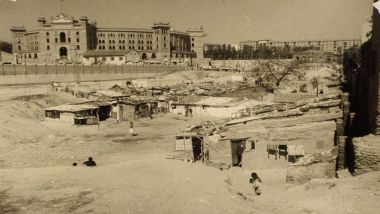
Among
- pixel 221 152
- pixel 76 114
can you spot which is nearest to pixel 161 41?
pixel 76 114

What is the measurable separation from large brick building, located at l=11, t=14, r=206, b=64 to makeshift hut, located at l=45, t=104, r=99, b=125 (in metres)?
50.8

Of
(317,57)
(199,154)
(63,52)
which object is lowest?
(199,154)

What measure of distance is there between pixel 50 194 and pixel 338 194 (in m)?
11.0

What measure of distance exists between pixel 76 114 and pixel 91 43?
69.0 m

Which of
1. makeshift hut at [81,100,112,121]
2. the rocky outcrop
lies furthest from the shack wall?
makeshift hut at [81,100,112,121]

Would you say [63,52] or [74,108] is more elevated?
[63,52]

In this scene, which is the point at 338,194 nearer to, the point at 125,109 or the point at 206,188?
the point at 206,188

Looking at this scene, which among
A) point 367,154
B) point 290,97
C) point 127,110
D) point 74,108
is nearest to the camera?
point 367,154

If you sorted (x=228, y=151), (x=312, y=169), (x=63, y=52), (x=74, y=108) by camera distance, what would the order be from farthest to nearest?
(x=63, y=52) → (x=74, y=108) → (x=228, y=151) → (x=312, y=169)

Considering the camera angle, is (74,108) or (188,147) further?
(74,108)

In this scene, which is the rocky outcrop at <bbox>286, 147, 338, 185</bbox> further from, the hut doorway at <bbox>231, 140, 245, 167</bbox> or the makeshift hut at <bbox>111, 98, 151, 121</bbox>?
the makeshift hut at <bbox>111, 98, 151, 121</bbox>

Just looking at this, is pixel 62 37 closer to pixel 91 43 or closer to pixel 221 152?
pixel 91 43

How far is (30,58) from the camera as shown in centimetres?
10156

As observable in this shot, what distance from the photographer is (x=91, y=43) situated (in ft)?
344
